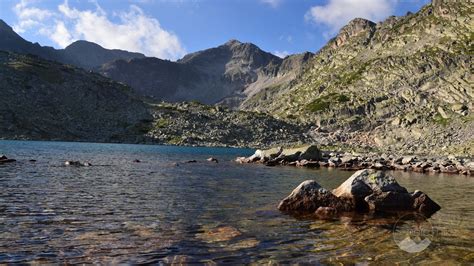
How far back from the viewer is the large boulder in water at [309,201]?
2097 cm

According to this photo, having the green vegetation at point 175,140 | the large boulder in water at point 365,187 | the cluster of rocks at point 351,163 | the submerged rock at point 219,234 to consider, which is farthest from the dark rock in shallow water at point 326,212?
the green vegetation at point 175,140

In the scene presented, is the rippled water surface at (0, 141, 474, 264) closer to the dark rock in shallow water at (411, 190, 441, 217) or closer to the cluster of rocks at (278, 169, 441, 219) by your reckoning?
the dark rock in shallow water at (411, 190, 441, 217)

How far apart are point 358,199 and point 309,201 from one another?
117 inches

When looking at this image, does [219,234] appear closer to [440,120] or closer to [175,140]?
[175,140]

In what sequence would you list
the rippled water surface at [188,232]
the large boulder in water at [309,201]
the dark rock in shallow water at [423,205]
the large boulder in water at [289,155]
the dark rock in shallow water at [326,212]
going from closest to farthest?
the rippled water surface at [188,232] → the dark rock in shallow water at [326,212] → the large boulder in water at [309,201] → the dark rock in shallow water at [423,205] → the large boulder in water at [289,155]

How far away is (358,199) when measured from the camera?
21.8m

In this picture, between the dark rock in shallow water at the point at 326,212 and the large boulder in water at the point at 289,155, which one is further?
the large boulder in water at the point at 289,155

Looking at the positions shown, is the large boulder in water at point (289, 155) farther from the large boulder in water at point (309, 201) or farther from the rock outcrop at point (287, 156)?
the large boulder in water at point (309, 201)

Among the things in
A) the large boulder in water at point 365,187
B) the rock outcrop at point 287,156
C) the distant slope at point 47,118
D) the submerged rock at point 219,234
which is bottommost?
the submerged rock at point 219,234

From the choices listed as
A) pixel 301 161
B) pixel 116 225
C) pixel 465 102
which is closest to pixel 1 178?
pixel 116 225

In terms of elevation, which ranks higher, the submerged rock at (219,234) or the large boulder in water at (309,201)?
the large boulder in water at (309,201)

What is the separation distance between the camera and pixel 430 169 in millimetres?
59500

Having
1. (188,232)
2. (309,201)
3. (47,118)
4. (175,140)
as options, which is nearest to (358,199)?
(309,201)

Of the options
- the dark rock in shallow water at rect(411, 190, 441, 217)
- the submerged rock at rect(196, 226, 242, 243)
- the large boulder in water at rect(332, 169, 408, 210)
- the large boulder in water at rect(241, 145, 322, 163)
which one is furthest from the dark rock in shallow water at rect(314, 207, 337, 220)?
the large boulder in water at rect(241, 145, 322, 163)
